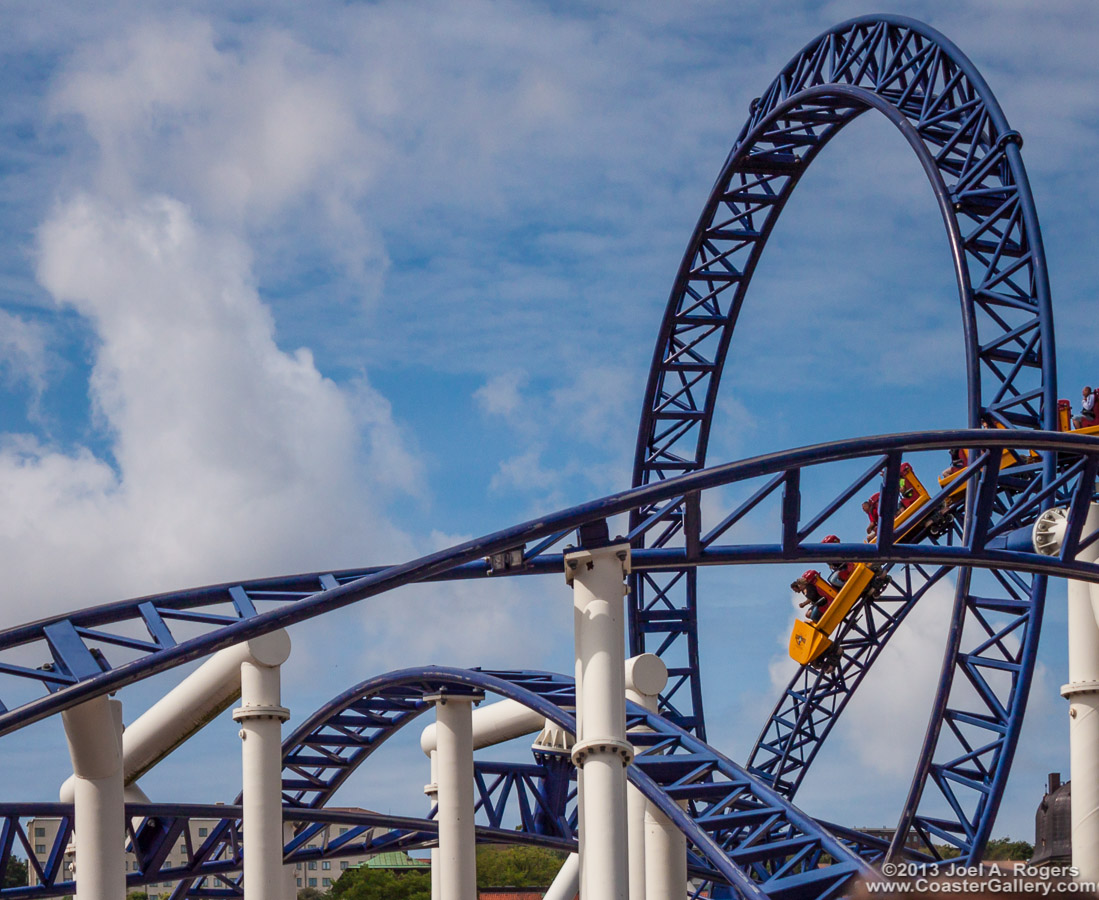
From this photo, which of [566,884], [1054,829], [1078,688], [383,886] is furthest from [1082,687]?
[383,886]

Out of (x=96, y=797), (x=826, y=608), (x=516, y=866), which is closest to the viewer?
(x=96, y=797)

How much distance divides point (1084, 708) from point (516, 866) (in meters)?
74.3

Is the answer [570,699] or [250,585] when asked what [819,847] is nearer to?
[570,699]

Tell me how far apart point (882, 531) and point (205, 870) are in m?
15.7

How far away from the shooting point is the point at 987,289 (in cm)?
1938

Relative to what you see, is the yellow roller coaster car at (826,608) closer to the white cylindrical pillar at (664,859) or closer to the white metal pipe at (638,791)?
the white metal pipe at (638,791)

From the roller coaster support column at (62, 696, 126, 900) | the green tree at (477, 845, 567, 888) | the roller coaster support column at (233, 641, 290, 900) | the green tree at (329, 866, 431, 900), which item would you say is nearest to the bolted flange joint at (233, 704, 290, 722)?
the roller coaster support column at (233, 641, 290, 900)

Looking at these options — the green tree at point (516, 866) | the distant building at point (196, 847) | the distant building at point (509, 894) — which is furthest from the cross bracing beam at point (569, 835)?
the distant building at point (196, 847)

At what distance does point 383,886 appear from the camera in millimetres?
70938

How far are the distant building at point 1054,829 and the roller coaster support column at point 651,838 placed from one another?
4076mm

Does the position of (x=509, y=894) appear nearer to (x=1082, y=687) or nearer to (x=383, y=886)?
(x=383, y=886)

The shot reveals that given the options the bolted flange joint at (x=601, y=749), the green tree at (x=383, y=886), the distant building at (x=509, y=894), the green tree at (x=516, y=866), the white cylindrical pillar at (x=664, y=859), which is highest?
the green tree at (x=516, y=866)

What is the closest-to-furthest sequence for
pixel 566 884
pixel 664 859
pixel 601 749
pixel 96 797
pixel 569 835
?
pixel 601 749
pixel 96 797
pixel 664 859
pixel 566 884
pixel 569 835

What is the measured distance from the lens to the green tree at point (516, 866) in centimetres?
8281
